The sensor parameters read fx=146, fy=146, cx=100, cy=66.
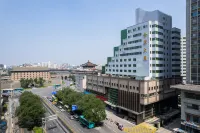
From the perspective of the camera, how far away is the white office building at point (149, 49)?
61250 mm

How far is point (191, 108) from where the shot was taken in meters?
45.3

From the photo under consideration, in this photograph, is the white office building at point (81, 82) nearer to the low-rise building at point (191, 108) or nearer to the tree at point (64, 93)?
the tree at point (64, 93)

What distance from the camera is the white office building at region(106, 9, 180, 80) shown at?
6125 centimetres

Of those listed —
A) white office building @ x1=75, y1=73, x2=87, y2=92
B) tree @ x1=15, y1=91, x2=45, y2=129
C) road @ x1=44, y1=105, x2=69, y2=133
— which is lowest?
road @ x1=44, y1=105, x2=69, y2=133

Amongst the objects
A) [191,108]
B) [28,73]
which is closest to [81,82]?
[191,108]

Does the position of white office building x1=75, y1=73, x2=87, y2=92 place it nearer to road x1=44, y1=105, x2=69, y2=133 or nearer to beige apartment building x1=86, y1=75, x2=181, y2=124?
beige apartment building x1=86, y1=75, x2=181, y2=124

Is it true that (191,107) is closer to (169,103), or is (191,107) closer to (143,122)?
(143,122)

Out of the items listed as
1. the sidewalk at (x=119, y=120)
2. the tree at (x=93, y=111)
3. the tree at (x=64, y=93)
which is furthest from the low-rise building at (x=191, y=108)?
the tree at (x=64, y=93)

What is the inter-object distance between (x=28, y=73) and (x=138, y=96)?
157 metres

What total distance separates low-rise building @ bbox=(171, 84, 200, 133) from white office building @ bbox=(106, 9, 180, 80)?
14978 mm

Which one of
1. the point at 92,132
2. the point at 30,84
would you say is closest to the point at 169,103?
the point at 92,132

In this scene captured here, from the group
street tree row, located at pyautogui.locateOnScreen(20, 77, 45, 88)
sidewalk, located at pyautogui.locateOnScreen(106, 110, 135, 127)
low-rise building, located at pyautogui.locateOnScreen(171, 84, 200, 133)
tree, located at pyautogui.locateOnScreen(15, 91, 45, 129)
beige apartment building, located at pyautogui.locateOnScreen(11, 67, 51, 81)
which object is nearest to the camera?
low-rise building, located at pyautogui.locateOnScreen(171, 84, 200, 133)

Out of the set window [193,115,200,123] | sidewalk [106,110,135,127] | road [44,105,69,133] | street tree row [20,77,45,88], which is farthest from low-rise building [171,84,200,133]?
street tree row [20,77,45,88]

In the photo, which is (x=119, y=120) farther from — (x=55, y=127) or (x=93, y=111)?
(x=55, y=127)
